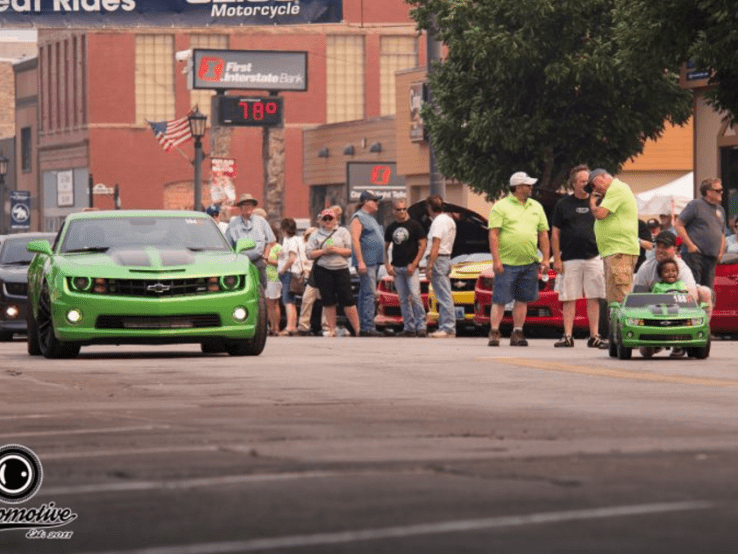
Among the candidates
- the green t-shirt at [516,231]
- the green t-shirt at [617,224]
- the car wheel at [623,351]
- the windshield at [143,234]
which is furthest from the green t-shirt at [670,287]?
the windshield at [143,234]

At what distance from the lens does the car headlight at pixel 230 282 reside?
691 inches

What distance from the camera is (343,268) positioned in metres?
25.0

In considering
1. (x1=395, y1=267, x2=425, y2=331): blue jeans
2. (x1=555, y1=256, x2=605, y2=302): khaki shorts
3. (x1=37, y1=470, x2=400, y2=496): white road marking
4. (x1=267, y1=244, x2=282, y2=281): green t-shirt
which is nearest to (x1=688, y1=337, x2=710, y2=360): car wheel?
(x1=555, y1=256, x2=605, y2=302): khaki shorts

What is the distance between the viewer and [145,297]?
1730cm

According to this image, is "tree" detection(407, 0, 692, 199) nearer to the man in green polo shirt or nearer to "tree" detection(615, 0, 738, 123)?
"tree" detection(615, 0, 738, 123)

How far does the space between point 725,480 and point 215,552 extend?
8.14ft

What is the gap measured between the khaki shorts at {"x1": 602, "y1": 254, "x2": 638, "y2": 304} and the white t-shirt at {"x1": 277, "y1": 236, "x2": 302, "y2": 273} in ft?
29.3

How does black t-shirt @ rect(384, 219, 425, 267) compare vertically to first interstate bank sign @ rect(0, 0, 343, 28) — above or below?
below

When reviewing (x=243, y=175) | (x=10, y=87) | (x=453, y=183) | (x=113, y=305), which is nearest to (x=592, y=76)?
(x=453, y=183)

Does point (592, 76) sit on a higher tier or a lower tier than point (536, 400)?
higher

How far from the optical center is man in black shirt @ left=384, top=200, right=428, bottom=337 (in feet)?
80.1

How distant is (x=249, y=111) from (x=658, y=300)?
5445 cm

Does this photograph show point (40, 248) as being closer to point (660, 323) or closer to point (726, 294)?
point (660, 323)

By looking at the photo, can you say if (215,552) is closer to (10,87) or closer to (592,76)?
(592,76)
